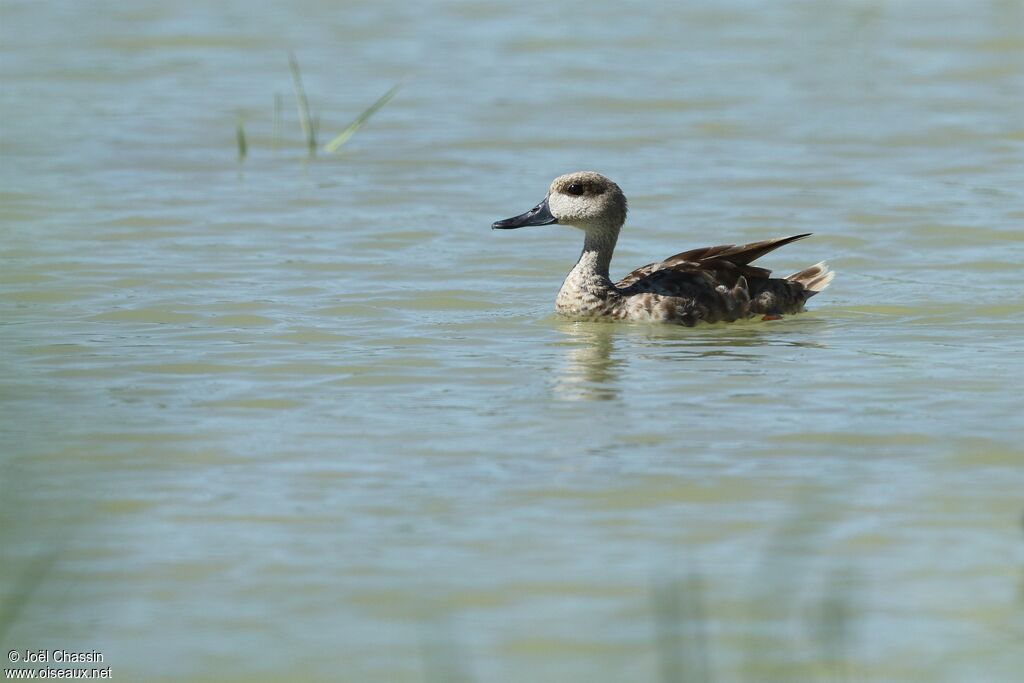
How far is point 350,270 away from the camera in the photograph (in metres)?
12.2

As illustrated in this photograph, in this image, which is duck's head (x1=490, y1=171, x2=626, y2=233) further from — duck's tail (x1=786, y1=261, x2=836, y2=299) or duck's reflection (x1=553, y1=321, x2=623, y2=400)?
duck's tail (x1=786, y1=261, x2=836, y2=299)

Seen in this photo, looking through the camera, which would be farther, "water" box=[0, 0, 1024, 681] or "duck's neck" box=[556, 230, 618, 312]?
"duck's neck" box=[556, 230, 618, 312]

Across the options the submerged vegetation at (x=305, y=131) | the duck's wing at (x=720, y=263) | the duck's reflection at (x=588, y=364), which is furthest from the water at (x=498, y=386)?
the duck's wing at (x=720, y=263)

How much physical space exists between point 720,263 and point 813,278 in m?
0.72

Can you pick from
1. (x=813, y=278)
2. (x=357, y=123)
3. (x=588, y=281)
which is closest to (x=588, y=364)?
(x=588, y=281)

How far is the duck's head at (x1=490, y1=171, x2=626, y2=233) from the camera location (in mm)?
11398

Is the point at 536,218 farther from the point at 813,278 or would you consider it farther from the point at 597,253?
the point at 813,278

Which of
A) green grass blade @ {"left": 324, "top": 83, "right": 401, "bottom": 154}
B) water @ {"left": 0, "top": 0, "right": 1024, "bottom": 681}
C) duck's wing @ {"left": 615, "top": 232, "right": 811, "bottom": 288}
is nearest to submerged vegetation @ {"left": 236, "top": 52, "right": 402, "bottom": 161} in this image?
green grass blade @ {"left": 324, "top": 83, "right": 401, "bottom": 154}

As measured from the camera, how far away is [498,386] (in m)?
9.04

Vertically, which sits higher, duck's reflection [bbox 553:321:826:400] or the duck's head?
the duck's head

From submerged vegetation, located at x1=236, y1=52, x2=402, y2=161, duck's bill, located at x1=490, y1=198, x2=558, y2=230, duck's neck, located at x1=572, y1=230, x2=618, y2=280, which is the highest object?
duck's bill, located at x1=490, y1=198, x2=558, y2=230

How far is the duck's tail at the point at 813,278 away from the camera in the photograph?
11.3m

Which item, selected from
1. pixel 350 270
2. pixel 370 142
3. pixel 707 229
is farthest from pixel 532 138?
pixel 350 270

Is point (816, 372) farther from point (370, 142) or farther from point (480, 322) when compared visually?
point (370, 142)
